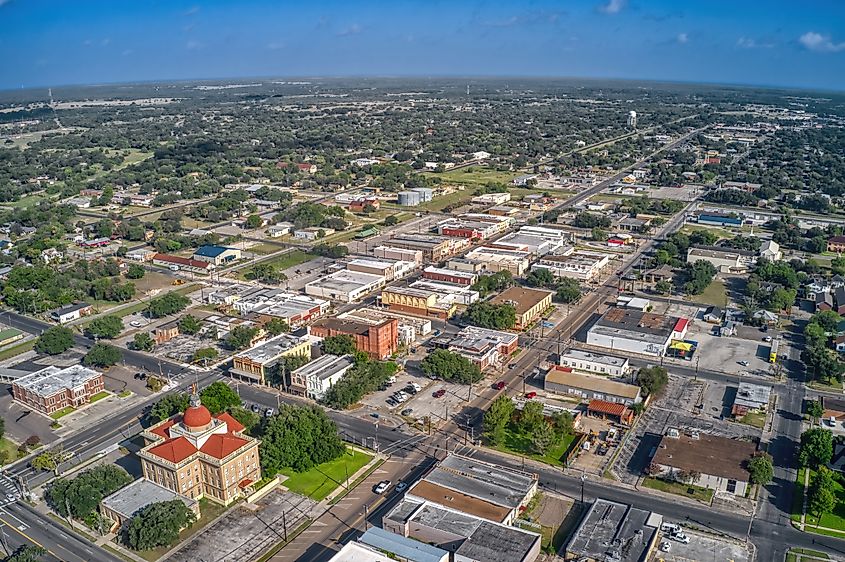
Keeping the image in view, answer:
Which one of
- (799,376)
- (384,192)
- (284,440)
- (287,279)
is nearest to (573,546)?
(284,440)

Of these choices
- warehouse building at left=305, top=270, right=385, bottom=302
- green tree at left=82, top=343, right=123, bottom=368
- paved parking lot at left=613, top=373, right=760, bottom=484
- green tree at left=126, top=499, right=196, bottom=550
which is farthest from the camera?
warehouse building at left=305, top=270, right=385, bottom=302

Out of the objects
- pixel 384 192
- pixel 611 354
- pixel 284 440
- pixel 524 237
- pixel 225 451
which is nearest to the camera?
pixel 225 451

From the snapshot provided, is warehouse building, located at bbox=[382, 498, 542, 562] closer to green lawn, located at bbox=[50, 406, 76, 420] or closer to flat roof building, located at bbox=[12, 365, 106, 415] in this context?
green lawn, located at bbox=[50, 406, 76, 420]

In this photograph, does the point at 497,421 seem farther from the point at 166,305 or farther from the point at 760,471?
the point at 166,305

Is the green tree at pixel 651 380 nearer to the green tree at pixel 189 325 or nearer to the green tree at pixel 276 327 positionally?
the green tree at pixel 276 327

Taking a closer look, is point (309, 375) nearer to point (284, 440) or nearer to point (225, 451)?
point (284, 440)

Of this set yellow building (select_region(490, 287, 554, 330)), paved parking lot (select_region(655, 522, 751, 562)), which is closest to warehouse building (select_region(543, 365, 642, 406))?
yellow building (select_region(490, 287, 554, 330))

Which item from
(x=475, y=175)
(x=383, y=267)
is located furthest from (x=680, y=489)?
(x=475, y=175)
